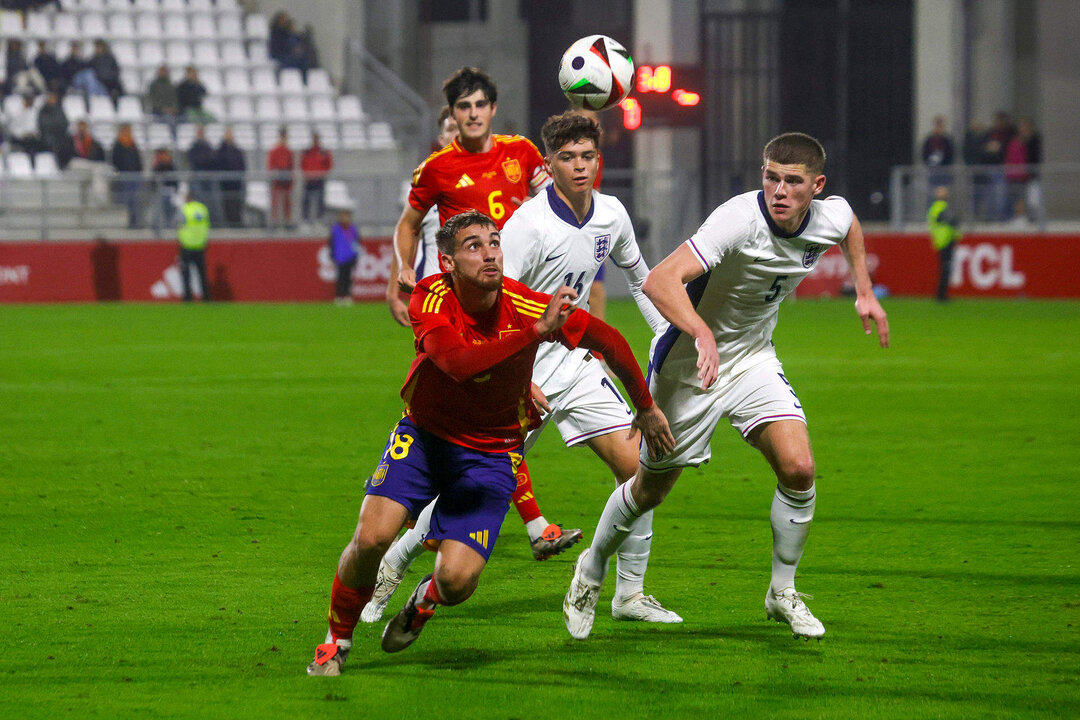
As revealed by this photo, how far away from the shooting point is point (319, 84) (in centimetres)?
3192

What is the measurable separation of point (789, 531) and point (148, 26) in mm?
29901

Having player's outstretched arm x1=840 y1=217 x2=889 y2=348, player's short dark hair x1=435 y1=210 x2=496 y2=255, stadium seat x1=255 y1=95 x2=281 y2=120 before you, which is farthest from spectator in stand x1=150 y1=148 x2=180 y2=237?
player's short dark hair x1=435 y1=210 x2=496 y2=255

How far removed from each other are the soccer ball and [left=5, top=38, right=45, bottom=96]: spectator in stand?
81.3ft

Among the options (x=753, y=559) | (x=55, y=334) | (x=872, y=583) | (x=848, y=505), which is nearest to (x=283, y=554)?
(x=753, y=559)

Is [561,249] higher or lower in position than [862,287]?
higher

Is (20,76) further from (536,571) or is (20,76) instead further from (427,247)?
(536,571)

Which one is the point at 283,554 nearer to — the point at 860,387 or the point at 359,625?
the point at 359,625

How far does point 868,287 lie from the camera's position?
5523 millimetres

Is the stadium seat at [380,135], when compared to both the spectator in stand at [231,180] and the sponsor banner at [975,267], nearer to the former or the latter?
the spectator in stand at [231,180]

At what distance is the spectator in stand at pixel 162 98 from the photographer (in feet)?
95.6

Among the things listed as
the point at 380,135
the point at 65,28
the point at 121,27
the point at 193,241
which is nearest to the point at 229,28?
the point at 121,27

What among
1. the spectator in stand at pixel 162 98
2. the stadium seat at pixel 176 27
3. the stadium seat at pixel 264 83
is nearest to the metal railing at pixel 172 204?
the spectator in stand at pixel 162 98

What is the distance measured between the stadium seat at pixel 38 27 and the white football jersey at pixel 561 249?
28.3 m

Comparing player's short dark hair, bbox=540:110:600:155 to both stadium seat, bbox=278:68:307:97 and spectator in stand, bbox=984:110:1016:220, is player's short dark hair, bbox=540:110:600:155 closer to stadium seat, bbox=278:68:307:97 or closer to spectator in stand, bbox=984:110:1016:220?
spectator in stand, bbox=984:110:1016:220
